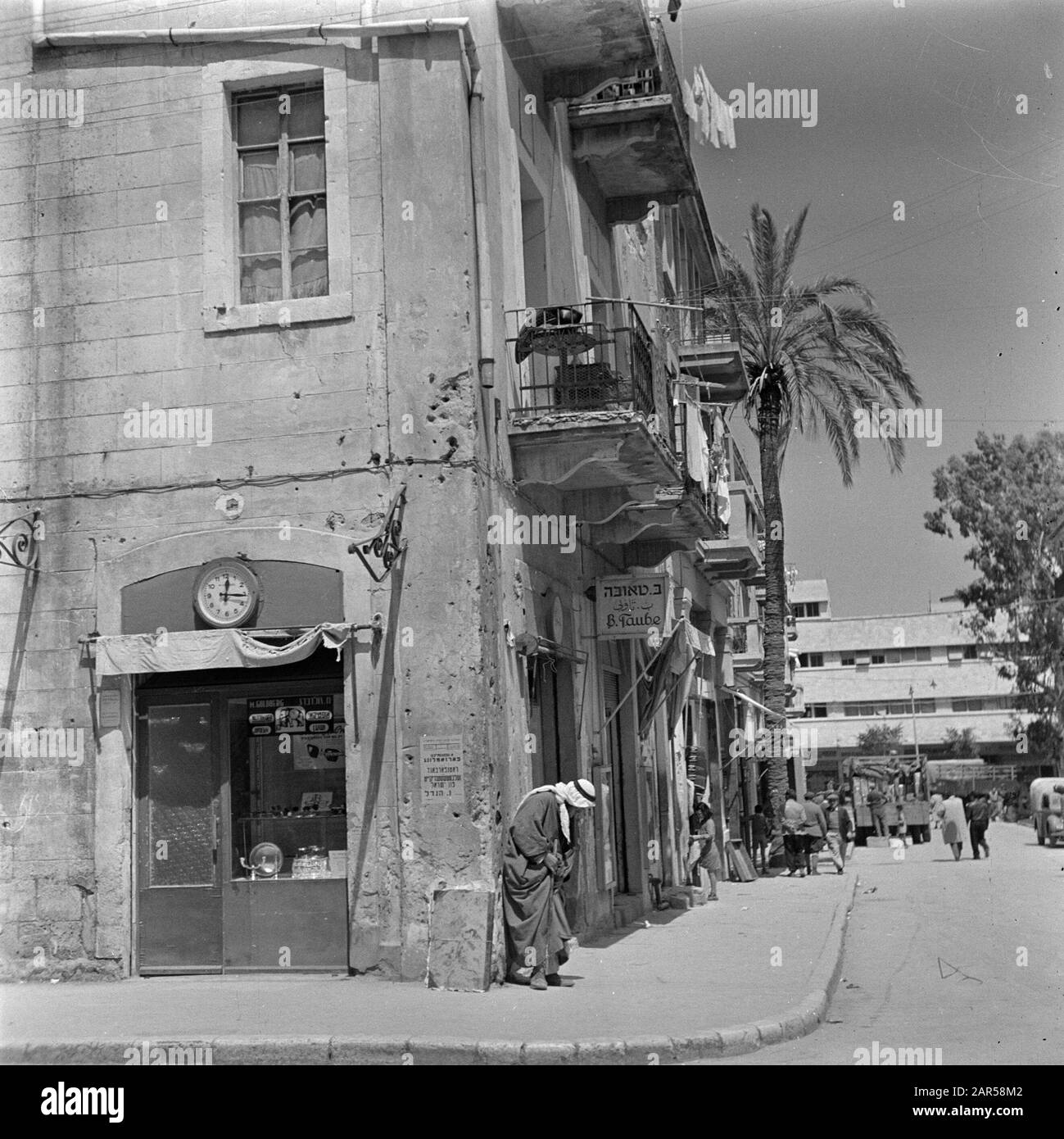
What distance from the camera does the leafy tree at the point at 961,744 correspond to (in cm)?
7738

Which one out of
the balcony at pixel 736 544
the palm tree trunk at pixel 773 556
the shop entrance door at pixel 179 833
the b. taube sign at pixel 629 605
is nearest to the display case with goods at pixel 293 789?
the shop entrance door at pixel 179 833

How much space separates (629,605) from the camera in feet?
56.9

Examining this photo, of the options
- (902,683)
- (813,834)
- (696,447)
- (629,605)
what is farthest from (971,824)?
(902,683)

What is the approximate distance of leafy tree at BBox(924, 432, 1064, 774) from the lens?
48312 millimetres

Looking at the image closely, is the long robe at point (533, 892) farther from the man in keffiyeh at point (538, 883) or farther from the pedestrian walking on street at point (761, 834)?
the pedestrian walking on street at point (761, 834)

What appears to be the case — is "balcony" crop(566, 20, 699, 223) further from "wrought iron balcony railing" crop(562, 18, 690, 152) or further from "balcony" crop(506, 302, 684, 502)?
"balcony" crop(506, 302, 684, 502)

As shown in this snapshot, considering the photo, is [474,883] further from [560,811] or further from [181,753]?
[181,753]

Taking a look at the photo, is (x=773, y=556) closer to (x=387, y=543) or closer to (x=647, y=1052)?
(x=387, y=543)

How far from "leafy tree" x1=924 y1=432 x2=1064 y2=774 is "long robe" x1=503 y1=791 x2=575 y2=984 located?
127 ft

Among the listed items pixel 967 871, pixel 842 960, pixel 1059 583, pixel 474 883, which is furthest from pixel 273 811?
pixel 1059 583

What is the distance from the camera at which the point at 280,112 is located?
13.5 meters

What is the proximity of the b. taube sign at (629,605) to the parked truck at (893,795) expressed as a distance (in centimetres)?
2851

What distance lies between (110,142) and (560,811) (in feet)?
24.1
